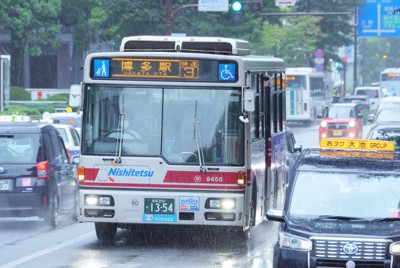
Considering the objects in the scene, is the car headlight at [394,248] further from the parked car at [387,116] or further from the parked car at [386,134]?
the parked car at [387,116]

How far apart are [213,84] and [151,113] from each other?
96 cm

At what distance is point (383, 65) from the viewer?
13200 centimetres

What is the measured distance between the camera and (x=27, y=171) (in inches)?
750

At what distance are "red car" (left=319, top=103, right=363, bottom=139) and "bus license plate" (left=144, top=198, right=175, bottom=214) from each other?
3014cm

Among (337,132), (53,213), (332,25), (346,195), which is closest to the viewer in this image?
(346,195)

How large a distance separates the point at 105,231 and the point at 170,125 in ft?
6.73

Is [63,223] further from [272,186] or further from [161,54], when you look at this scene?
[161,54]

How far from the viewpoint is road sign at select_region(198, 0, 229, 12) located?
44.6 m

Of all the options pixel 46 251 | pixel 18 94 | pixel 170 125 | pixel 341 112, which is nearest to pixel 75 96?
pixel 170 125

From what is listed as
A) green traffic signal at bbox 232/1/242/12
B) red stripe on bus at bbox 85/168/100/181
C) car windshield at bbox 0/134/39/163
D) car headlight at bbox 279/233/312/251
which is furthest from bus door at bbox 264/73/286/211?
green traffic signal at bbox 232/1/242/12

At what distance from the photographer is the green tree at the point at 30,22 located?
54.6 m

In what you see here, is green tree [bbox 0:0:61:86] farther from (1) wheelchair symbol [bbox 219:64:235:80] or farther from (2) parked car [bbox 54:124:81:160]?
(1) wheelchair symbol [bbox 219:64:235:80]

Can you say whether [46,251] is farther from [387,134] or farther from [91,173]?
[387,134]

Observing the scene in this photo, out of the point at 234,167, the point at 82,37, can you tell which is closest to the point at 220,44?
the point at 234,167
